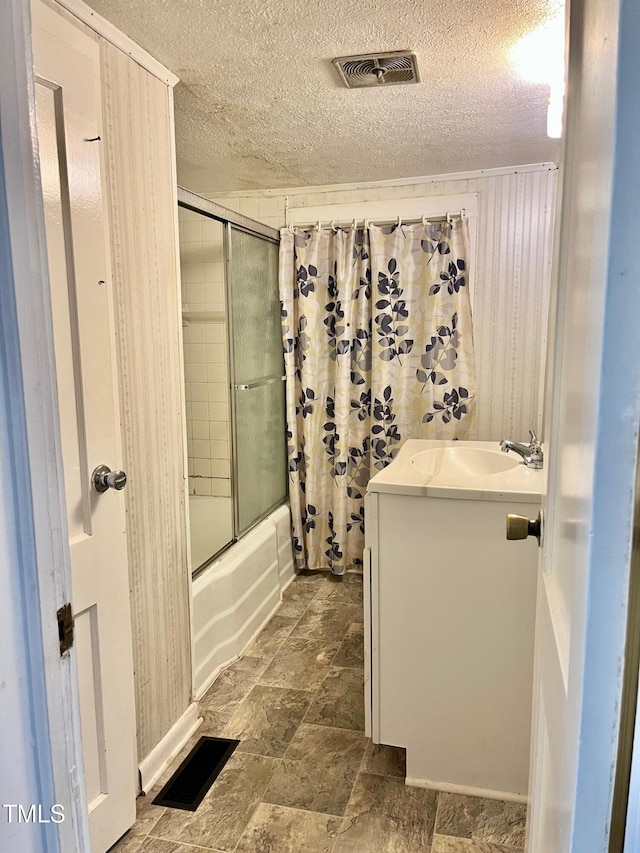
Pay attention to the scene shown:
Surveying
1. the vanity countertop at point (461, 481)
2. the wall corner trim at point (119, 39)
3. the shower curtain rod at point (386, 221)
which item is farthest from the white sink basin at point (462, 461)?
the wall corner trim at point (119, 39)

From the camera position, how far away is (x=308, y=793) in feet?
6.04

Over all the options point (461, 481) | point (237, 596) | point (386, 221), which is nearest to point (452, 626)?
point (461, 481)

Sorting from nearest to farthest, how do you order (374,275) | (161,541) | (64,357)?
(64,357)
(161,541)
(374,275)

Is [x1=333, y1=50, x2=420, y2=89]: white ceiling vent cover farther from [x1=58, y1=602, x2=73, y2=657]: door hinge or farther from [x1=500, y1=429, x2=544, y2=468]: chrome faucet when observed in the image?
[x1=58, y1=602, x2=73, y2=657]: door hinge

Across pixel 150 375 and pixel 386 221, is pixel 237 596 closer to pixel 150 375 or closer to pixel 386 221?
pixel 150 375

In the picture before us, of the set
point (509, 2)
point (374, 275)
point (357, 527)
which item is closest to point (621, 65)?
point (509, 2)

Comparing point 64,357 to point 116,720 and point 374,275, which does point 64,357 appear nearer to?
point 116,720

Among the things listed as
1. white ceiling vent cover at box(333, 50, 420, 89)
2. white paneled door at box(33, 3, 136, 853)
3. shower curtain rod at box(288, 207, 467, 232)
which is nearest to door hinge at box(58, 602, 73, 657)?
white paneled door at box(33, 3, 136, 853)

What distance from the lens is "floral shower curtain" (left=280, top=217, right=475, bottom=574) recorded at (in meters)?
3.11

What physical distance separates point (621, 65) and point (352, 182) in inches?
116

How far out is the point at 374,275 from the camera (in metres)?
3.16

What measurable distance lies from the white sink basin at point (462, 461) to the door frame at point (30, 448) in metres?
1.67

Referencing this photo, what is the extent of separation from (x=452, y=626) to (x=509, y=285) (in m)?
1.87

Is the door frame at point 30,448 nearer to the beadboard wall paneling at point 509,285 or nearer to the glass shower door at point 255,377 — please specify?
the glass shower door at point 255,377
